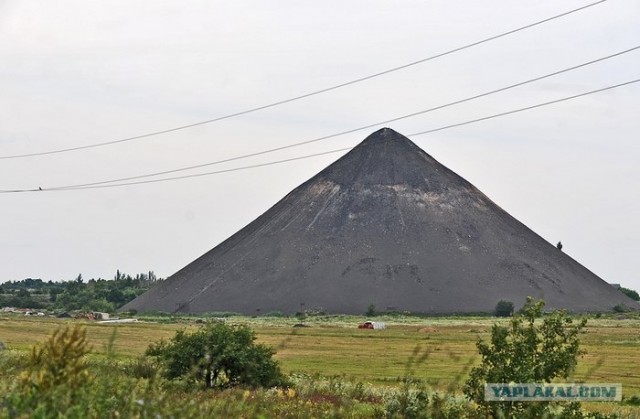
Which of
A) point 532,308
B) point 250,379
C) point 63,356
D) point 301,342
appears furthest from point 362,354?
point 63,356

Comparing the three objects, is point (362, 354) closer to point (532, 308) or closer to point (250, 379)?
point (250, 379)

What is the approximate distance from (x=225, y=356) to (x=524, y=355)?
16.0m

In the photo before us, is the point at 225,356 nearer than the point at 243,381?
Yes

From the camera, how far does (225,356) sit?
1388 inches

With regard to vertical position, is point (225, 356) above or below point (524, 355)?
below

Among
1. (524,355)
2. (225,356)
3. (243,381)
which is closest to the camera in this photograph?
(524,355)

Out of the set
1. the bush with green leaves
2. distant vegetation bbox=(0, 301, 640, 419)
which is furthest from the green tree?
the bush with green leaves

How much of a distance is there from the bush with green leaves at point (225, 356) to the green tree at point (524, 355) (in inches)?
551

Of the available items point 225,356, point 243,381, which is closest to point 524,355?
point 225,356

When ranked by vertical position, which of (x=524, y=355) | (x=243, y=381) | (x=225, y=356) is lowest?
(x=243, y=381)

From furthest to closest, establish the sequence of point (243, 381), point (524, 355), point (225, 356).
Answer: point (243, 381)
point (225, 356)
point (524, 355)

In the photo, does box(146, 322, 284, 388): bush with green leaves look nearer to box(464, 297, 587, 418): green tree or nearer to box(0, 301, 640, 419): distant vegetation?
box(0, 301, 640, 419): distant vegetation

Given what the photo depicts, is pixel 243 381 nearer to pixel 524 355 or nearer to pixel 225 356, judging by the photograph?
pixel 225 356

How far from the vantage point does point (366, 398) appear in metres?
33.3
